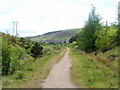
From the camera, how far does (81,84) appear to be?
1236cm

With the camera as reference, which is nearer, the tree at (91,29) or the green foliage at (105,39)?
the green foliage at (105,39)

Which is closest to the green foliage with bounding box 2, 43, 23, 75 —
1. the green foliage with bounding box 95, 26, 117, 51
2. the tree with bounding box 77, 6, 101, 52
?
the green foliage with bounding box 95, 26, 117, 51

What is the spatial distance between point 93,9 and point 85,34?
5.52 meters

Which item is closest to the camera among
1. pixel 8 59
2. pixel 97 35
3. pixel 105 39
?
pixel 8 59

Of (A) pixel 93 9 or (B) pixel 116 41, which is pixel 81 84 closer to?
(B) pixel 116 41

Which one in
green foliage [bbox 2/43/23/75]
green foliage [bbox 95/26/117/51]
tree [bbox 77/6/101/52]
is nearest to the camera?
green foliage [bbox 2/43/23/75]

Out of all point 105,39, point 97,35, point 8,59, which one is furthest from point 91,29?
point 8,59

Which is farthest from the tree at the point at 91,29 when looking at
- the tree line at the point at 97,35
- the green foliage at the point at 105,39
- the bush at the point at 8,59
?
the bush at the point at 8,59

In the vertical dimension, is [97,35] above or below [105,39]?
above

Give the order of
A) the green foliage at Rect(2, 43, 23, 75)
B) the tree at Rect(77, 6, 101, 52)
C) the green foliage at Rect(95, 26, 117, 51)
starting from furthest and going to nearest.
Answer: the tree at Rect(77, 6, 101, 52) → the green foliage at Rect(95, 26, 117, 51) → the green foliage at Rect(2, 43, 23, 75)

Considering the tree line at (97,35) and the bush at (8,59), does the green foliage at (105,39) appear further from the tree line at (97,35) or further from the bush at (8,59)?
the bush at (8,59)

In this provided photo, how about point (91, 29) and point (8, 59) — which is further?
point (91, 29)

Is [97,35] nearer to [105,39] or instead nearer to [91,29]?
[105,39]

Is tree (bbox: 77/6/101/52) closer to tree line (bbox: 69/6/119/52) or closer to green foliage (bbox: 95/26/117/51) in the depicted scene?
tree line (bbox: 69/6/119/52)
